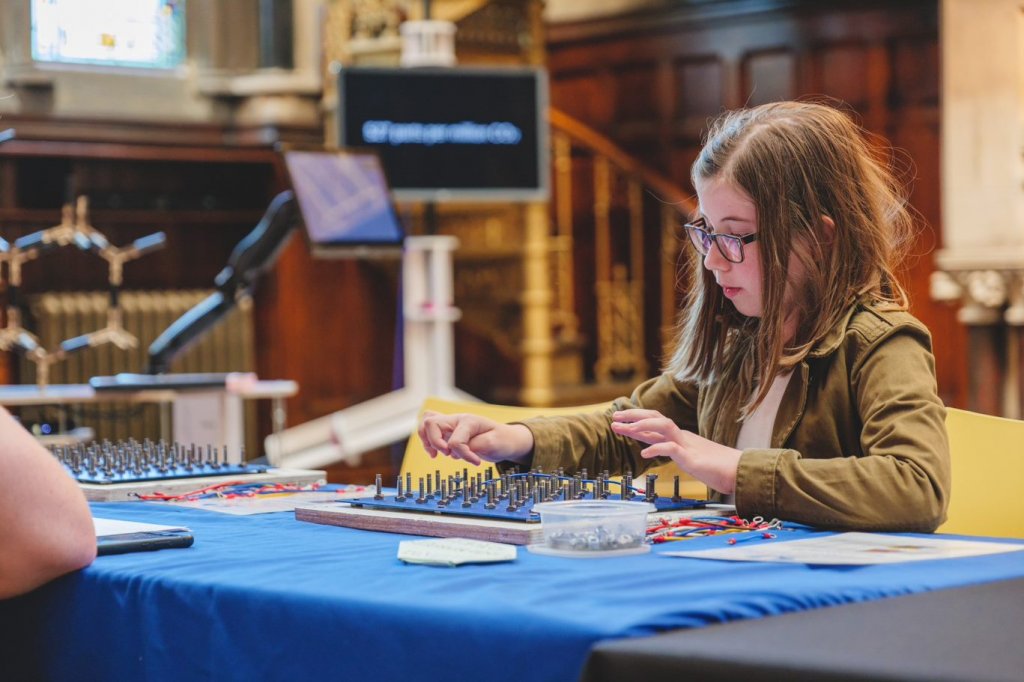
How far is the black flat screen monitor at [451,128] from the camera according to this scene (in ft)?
20.9

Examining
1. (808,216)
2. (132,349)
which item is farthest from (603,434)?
(132,349)

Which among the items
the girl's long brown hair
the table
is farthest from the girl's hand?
the table

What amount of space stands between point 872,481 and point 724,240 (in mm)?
426

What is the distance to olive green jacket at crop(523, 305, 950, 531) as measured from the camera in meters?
1.72

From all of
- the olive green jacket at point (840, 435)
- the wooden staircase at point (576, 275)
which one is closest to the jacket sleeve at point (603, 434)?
the olive green jacket at point (840, 435)

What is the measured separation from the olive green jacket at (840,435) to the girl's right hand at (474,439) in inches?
1.5

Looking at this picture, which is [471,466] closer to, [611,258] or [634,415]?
[634,415]

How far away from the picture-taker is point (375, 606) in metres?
1.28

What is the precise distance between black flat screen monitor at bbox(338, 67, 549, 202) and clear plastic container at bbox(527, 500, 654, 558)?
4919 millimetres

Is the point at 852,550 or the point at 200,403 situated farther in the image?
the point at 200,403

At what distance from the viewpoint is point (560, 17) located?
879 cm

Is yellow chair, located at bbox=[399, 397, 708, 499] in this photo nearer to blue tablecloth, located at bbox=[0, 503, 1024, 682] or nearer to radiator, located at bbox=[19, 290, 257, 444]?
blue tablecloth, located at bbox=[0, 503, 1024, 682]

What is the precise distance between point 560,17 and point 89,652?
759 cm

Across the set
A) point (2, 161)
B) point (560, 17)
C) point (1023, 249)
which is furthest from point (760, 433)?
point (560, 17)
